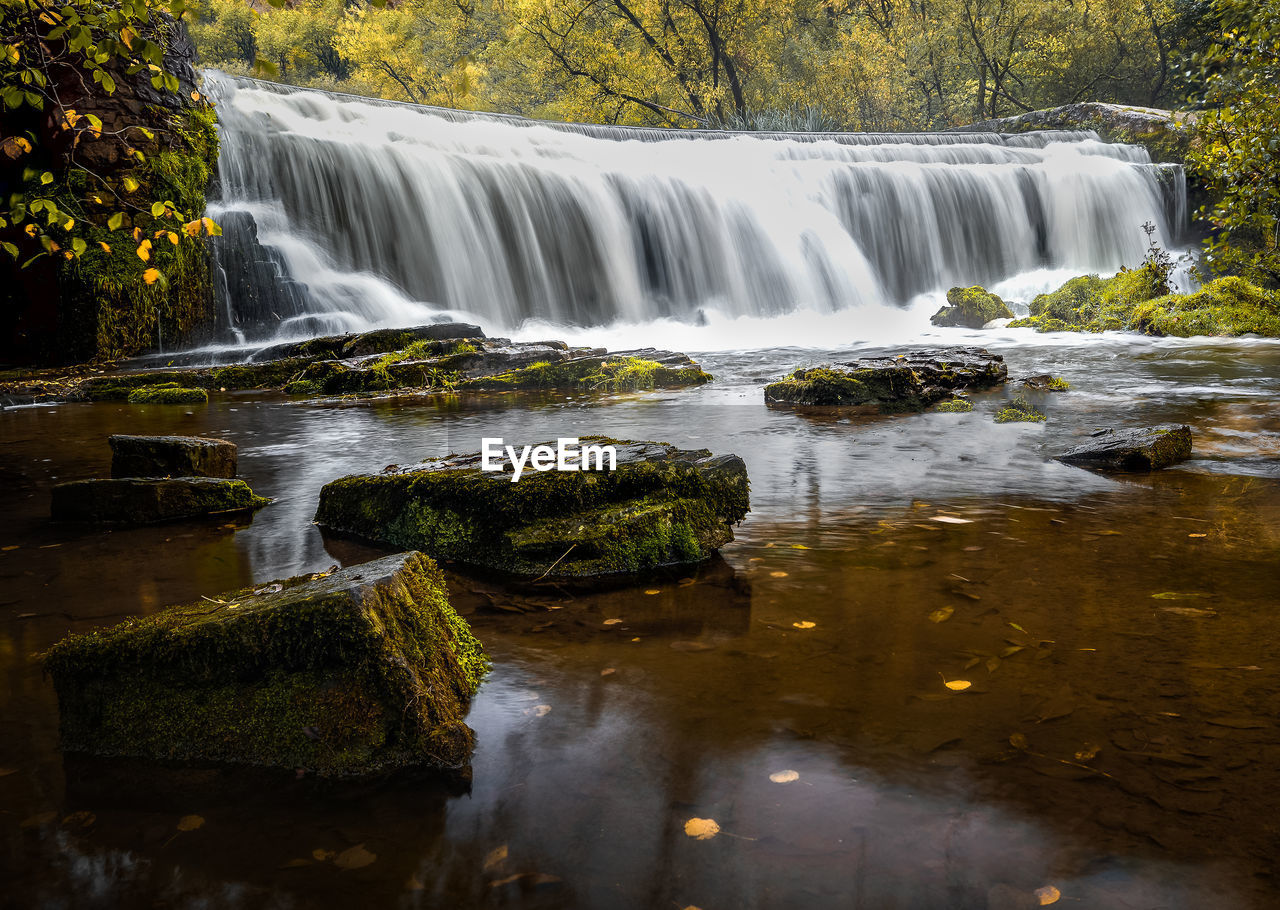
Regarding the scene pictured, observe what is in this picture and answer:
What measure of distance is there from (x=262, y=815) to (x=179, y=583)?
2155mm

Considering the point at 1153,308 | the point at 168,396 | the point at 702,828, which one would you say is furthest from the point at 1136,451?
the point at 1153,308

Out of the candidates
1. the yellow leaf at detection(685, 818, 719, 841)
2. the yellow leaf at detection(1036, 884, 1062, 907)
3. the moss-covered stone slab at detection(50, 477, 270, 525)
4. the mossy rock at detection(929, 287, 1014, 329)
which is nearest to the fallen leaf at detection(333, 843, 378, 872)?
the yellow leaf at detection(685, 818, 719, 841)

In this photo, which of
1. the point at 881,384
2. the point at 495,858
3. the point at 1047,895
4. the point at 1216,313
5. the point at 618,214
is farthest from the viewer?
the point at 618,214

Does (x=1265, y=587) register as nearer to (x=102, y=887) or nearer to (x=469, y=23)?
(x=102, y=887)

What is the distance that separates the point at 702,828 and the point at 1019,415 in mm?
7219

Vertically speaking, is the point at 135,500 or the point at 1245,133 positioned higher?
the point at 1245,133

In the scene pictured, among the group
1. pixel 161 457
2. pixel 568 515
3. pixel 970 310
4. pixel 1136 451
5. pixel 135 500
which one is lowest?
pixel 1136 451

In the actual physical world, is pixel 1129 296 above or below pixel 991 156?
below

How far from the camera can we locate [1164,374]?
11.4 meters

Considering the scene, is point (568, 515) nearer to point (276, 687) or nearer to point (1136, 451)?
point (276, 687)

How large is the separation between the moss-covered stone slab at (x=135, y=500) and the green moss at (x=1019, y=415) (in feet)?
22.2

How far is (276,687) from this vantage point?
2.52 m

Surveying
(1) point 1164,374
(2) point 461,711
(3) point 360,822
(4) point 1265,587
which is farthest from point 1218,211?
(3) point 360,822

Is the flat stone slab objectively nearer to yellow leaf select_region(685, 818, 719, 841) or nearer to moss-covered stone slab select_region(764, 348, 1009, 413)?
yellow leaf select_region(685, 818, 719, 841)
